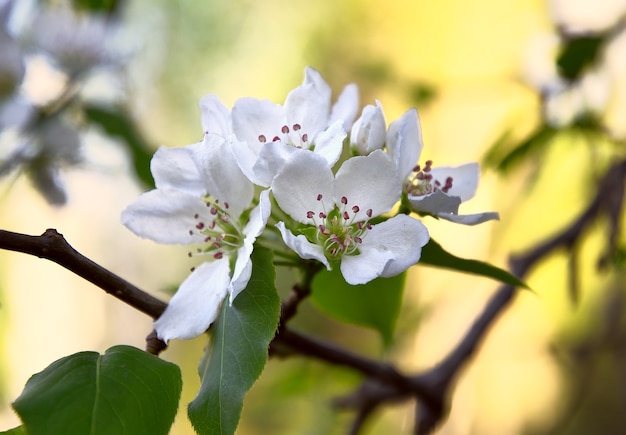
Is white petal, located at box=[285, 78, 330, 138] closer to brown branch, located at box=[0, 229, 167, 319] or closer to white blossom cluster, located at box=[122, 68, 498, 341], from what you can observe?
white blossom cluster, located at box=[122, 68, 498, 341]

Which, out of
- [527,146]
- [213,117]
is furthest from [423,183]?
[527,146]

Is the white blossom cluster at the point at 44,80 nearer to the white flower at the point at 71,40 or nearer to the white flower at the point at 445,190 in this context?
the white flower at the point at 71,40

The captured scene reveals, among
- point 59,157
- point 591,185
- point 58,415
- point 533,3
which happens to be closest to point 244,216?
point 58,415

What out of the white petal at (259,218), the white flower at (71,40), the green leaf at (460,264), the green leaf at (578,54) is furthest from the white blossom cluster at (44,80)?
the green leaf at (578,54)

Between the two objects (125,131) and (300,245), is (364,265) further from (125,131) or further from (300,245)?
(125,131)

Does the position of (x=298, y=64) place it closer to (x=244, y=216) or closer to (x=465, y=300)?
(x=465, y=300)

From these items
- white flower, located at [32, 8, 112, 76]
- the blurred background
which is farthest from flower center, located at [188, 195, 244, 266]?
white flower, located at [32, 8, 112, 76]
